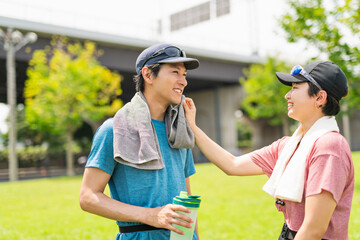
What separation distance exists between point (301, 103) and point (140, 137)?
1.05 metres

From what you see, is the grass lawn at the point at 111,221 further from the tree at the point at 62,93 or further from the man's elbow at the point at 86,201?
the tree at the point at 62,93

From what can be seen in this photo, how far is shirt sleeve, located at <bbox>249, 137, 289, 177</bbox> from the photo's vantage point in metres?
2.86

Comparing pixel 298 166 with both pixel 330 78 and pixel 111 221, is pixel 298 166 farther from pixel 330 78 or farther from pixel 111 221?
pixel 111 221

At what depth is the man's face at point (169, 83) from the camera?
2.52 m

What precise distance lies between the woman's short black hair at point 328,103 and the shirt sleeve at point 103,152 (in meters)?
1.28

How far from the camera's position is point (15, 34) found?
19.4 metres

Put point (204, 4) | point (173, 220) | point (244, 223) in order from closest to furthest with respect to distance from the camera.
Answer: point (173, 220) → point (244, 223) → point (204, 4)

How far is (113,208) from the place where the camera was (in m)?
2.17

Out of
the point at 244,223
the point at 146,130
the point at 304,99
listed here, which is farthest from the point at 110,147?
the point at 244,223

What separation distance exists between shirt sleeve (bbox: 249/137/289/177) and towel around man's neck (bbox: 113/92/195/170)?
2.31 feet

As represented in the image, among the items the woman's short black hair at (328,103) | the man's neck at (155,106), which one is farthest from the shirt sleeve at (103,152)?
the woman's short black hair at (328,103)

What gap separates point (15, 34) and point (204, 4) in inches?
1167

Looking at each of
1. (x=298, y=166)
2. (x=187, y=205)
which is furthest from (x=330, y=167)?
(x=187, y=205)

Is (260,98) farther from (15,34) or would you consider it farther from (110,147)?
(110,147)
